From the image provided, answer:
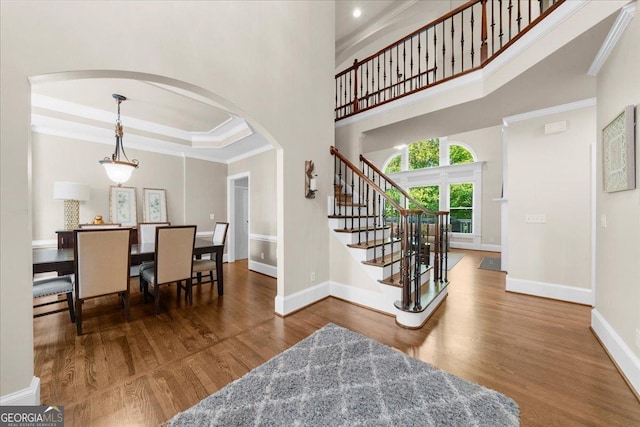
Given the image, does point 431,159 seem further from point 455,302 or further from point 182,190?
point 182,190

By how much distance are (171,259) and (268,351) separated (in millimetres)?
1835

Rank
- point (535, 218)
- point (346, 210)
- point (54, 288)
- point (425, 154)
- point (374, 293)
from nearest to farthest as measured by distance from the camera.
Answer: point (54, 288), point (374, 293), point (535, 218), point (346, 210), point (425, 154)

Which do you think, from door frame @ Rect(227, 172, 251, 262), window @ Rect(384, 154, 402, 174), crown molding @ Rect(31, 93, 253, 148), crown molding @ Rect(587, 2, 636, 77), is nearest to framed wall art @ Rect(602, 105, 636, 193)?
crown molding @ Rect(587, 2, 636, 77)

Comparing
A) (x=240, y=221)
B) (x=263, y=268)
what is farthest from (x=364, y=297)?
(x=240, y=221)

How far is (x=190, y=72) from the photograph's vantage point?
6.58ft

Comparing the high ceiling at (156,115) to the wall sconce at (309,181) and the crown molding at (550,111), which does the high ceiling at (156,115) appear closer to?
the wall sconce at (309,181)

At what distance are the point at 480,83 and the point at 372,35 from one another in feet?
11.9

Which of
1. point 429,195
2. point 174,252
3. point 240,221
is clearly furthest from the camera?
point 429,195

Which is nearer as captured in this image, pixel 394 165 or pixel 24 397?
pixel 24 397

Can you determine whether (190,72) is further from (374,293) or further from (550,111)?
(550,111)

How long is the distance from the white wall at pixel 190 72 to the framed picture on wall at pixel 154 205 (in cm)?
372

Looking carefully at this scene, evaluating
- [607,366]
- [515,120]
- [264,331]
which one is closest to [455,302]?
[607,366]

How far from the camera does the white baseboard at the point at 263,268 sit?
4.61m

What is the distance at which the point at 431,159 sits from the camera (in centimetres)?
853
